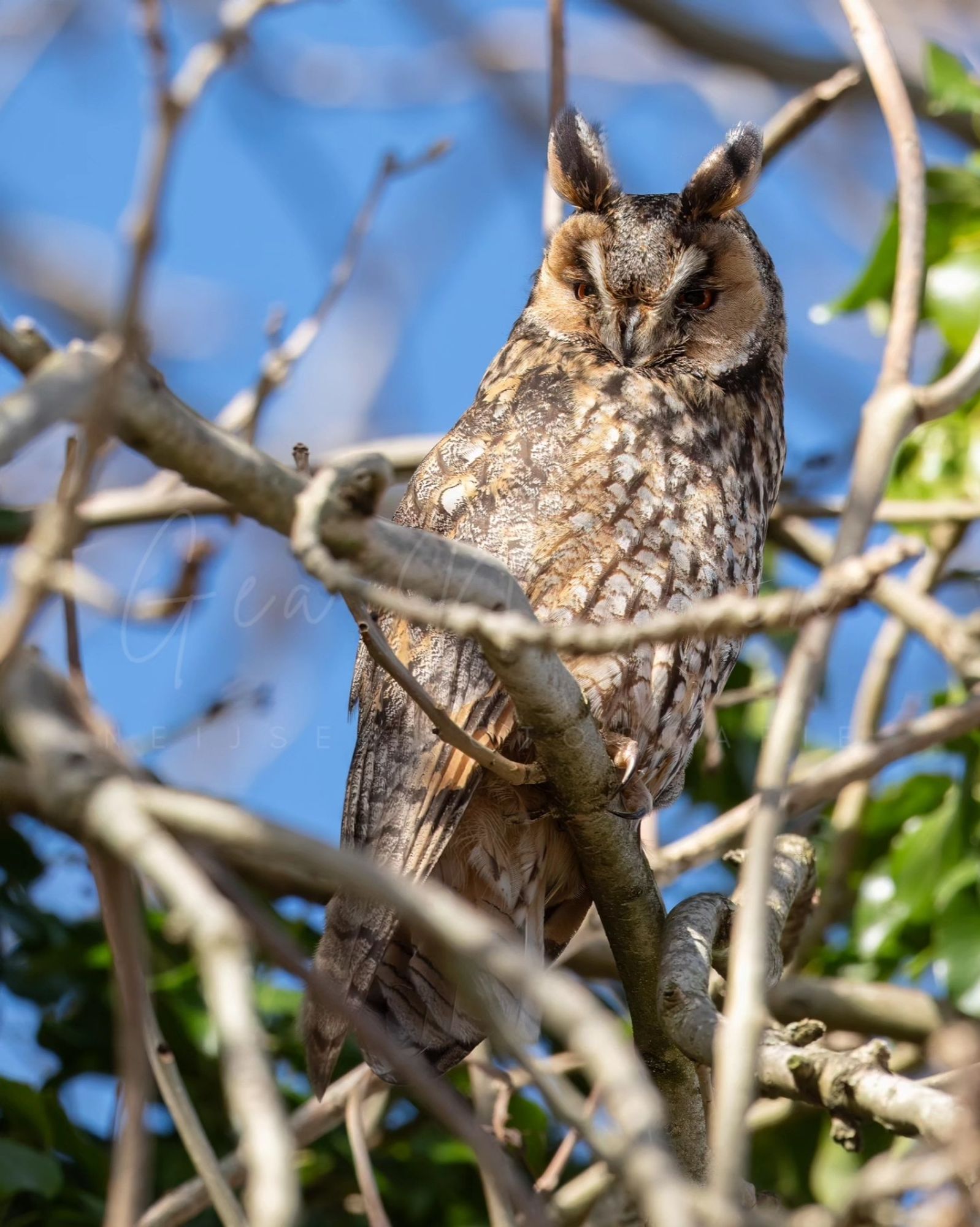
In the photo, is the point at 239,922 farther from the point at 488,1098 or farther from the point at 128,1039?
the point at 488,1098

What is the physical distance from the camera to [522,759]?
265 cm

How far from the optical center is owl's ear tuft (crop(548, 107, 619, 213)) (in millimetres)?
3174

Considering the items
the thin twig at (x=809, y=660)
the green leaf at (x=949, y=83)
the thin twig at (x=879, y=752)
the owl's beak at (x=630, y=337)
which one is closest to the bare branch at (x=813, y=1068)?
the thin twig at (x=809, y=660)

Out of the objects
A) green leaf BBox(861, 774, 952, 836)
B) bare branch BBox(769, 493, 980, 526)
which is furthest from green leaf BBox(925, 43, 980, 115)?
green leaf BBox(861, 774, 952, 836)

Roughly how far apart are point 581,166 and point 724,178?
300 mm

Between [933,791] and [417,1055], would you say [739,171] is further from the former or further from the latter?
[417,1055]

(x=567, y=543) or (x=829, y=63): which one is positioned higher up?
(x=829, y=63)

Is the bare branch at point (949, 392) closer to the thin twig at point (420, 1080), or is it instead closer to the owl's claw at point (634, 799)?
the owl's claw at point (634, 799)

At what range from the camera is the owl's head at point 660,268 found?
3.02 m

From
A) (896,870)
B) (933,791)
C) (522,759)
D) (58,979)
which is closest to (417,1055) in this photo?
(522,759)

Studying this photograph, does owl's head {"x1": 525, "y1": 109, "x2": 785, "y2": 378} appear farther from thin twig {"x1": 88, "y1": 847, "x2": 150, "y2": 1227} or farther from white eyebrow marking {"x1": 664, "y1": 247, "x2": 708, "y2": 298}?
thin twig {"x1": 88, "y1": 847, "x2": 150, "y2": 1227}

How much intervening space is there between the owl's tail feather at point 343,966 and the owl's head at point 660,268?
4.03 feet

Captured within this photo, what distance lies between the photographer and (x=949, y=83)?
3.63 meters

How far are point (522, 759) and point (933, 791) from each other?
126 centimetres
